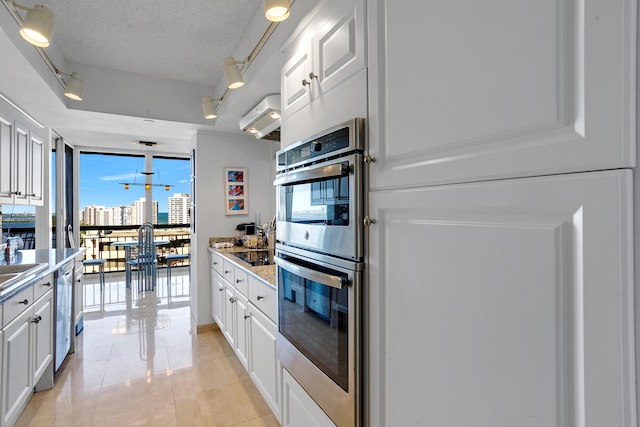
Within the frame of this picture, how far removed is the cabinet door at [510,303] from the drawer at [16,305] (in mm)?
2002

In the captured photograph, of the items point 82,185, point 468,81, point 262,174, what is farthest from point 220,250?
point 82,185

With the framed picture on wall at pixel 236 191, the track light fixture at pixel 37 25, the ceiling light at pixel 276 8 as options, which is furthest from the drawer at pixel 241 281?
the track light fixture at pixel 37 25

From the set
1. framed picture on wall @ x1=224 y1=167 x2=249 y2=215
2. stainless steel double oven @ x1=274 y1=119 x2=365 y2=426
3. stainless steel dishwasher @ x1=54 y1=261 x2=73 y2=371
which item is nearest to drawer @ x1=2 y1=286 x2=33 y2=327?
stainless steel dishwasher @ x1=54 y1=261 x2=73 y2=371

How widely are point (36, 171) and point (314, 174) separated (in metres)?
3.50

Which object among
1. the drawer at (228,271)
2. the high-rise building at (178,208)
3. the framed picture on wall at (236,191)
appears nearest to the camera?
the drawer at (228,271)

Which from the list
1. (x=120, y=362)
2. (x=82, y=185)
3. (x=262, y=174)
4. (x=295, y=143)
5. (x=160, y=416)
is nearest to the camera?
(x=295, y=143)

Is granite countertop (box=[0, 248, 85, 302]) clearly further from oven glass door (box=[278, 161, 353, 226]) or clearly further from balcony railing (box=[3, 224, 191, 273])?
balcony railing (box=[3, 224, 191, 273])

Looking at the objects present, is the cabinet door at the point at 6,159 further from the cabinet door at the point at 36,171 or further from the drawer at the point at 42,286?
the drawer at the point at 42,286

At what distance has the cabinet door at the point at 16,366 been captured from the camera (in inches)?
65.3

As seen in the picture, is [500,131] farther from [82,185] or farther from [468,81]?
[82,185]

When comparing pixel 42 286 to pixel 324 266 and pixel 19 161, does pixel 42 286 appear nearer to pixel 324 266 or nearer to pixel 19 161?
pixel 19 161

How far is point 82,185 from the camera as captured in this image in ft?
16.9

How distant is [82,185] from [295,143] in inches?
211

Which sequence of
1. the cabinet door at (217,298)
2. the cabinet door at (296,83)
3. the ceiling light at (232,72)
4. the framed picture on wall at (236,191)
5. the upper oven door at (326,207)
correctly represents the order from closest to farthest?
the upper oven door at (326,207), the cabinet door at (296,83), the ceiling light at (232,72), the cabinet door at (217,298), the framed picture on wall at (236,191)
